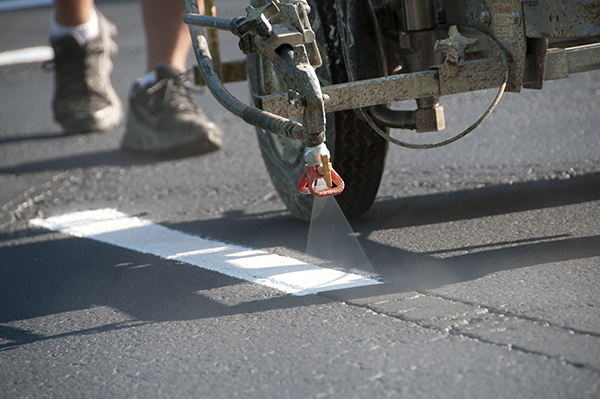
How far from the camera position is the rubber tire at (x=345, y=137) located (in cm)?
274

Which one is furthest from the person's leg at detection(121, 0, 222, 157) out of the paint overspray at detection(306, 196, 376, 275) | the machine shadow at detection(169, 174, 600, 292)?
the paint overspray at detection(306, 196, 376, 275)

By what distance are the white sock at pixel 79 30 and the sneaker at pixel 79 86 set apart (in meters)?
0.03

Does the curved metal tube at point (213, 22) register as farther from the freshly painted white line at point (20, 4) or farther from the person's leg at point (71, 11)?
the freshly painted white line at point (20, 4)

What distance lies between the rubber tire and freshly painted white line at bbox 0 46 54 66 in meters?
6.52

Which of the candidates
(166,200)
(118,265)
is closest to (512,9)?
(118,265)

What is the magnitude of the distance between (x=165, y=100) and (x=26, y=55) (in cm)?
518

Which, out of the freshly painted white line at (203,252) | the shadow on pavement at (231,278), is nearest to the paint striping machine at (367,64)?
the shadow on pavement at (231,278)

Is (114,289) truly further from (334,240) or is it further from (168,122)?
(168,122)

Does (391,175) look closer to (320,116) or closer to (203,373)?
(320,116)

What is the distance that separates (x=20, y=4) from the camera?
1438cm

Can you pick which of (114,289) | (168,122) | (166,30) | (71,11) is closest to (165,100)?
(168,122)

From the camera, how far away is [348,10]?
268 cm

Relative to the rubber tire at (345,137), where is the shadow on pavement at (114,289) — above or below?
below

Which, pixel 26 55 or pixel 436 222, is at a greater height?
pixel 26 55
